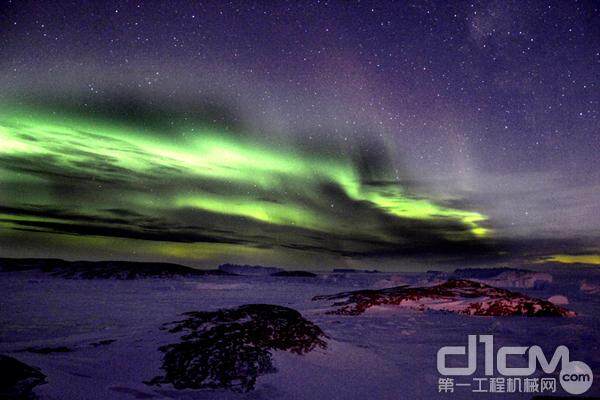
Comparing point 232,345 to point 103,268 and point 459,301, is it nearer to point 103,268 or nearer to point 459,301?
point 459,301

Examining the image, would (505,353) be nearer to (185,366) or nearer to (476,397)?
(476,397)

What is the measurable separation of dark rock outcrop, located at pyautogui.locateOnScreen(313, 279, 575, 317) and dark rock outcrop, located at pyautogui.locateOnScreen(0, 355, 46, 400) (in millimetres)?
19100

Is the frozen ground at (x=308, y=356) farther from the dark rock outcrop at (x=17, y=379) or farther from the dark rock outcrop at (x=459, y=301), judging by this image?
the dark rock outcrop at (x=459, y=301)

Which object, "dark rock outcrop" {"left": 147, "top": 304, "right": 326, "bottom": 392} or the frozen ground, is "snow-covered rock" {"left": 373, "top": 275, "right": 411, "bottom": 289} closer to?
the frozen ground

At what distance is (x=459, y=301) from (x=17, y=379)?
89.5 feet

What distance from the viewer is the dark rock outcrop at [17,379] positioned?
8.73 meters

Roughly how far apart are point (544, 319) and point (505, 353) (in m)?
12.3

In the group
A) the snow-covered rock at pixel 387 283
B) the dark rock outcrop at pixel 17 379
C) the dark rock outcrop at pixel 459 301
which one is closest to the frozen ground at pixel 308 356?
the dark rock outcrop at pixel 17 379

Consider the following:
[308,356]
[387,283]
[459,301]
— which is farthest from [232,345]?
[387,283]

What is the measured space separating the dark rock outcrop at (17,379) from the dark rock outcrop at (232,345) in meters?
2.68

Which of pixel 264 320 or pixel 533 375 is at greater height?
pixel 264 320

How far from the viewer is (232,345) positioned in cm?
1202

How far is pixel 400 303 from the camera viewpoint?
2981 cm

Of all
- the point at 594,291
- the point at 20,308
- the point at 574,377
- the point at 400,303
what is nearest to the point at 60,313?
the point at 20,308
